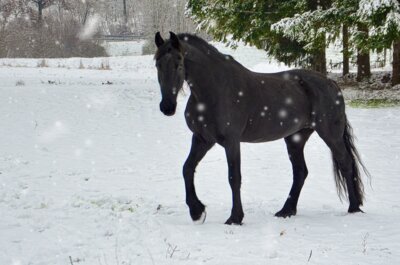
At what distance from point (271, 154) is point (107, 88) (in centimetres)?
1052

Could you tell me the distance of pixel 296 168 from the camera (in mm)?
6477

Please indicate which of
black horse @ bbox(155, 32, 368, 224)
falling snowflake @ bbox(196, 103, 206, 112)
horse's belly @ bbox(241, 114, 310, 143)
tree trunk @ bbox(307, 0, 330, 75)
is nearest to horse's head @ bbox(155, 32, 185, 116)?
black horse @ bbox(155, 32, 368, 224)

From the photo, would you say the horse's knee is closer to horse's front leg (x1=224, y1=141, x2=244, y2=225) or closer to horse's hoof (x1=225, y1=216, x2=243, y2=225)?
horse's front leg (x1=224, y1=141, x2=244, y2=225)

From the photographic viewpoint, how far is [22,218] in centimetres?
601

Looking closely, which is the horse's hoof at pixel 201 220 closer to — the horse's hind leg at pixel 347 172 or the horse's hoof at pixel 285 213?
the horse's hoof at pixel 285 213

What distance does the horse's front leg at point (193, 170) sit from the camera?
18.9 ft

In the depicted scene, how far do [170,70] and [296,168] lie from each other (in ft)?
8.33


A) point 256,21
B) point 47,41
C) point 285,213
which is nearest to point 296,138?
point 285,213

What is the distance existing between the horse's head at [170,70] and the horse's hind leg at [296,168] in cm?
226

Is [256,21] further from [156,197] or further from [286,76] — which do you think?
[156,197]

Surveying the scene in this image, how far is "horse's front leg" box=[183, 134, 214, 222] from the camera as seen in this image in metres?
5.75

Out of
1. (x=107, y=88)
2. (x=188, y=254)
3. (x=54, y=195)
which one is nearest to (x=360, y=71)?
(x=107, y=88)

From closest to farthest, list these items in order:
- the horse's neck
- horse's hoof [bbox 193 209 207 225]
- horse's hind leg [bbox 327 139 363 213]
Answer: the horse's neck
horse's hoof [bbox 193 209 207 225]
horse's hind leg [bbox 327 139 363 213]

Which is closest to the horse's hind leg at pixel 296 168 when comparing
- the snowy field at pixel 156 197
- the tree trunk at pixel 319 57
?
the snowy field at pixel 156 197
